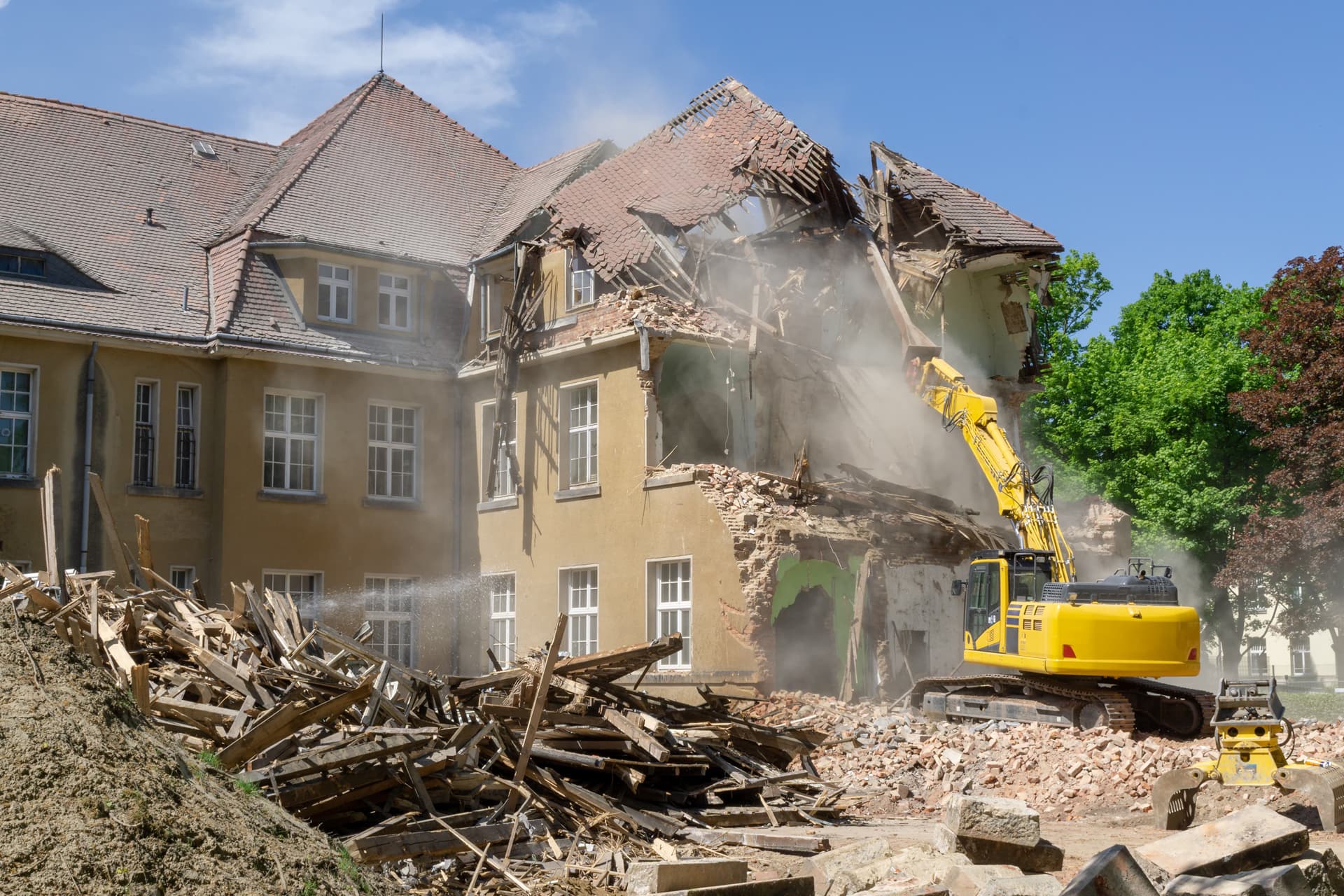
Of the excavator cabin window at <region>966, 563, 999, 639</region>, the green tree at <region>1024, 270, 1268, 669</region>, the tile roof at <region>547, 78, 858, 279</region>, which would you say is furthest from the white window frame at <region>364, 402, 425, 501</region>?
the green tree at <region>1024, 270, 1268, 669</region>

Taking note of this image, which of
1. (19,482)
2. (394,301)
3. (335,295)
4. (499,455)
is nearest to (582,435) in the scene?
(499,455)

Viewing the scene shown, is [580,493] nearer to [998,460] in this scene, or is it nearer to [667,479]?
[667,479]

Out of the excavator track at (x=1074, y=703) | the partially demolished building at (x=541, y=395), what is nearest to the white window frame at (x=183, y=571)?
the partially demolished building at (x=541, y=395)

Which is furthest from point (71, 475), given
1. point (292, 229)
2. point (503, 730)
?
point (503, 730)

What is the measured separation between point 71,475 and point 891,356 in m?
14.8

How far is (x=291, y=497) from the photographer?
24969 mm

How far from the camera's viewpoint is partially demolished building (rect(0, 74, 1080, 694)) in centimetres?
2248

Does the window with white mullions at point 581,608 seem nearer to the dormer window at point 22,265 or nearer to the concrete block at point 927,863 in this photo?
the dormer window at point 22,265

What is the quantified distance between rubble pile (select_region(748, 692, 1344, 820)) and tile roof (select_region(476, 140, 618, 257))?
1362cm

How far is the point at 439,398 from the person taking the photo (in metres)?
27.0

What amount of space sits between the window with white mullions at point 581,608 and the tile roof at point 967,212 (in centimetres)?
1048

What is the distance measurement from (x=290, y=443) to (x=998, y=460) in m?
12.9

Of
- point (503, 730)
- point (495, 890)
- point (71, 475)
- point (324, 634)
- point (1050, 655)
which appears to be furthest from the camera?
point (71, 475)

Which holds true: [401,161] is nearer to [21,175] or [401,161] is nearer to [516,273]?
[516,273]
